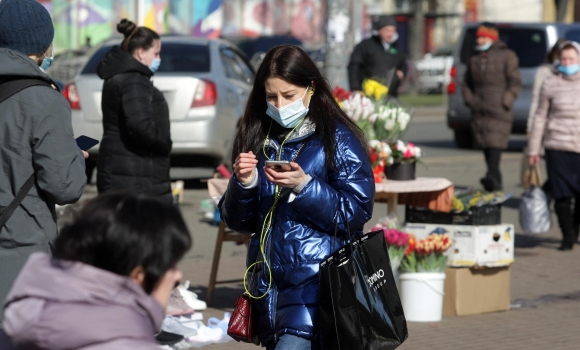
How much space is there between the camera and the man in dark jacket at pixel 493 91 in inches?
450

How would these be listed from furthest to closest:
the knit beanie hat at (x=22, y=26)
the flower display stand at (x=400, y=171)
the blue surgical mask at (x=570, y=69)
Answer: the blue surgical mask at (x=570, y=69)
the flower display stand at (x=400, y=171)
the knit beanie hat at (x=22, y=26)

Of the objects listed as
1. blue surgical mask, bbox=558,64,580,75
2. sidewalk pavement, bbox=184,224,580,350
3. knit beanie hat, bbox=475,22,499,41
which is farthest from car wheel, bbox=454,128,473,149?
sidewalk pavement, bbox=184,224,580,350

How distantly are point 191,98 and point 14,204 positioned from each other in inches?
314

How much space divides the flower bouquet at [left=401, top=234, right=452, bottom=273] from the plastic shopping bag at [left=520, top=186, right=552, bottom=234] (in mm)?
2544

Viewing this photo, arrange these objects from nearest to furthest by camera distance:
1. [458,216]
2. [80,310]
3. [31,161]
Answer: [80,310] → [31,161] → [458,216]

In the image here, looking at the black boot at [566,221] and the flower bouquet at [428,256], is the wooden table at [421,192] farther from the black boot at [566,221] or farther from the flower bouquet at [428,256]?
the black boot at [566,221]

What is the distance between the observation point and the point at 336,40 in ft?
41.3

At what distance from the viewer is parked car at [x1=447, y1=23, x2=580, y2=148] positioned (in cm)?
1666

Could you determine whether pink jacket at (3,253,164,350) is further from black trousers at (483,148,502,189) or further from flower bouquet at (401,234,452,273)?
black trousers at (483,148,502,189)

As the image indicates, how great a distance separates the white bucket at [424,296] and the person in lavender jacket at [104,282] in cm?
468

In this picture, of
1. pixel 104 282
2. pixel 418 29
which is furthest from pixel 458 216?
pixel 418 29

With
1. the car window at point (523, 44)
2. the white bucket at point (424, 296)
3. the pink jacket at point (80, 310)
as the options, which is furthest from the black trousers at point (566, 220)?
the car window at point (523, 44)

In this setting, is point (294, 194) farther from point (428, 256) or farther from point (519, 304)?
point (519, 304)

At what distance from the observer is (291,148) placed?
12.7ft
